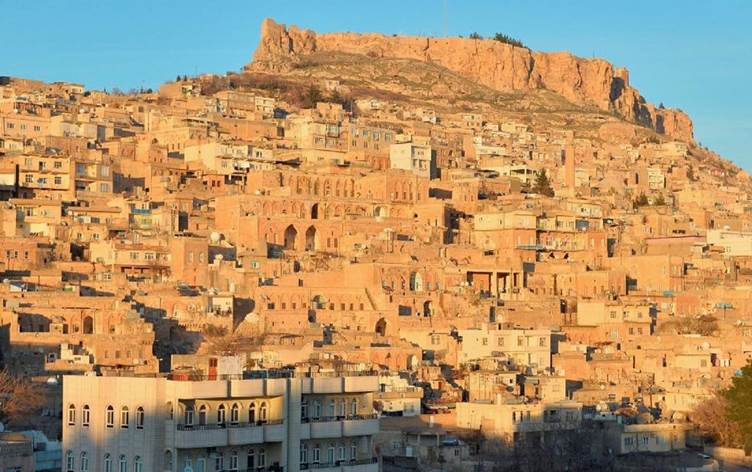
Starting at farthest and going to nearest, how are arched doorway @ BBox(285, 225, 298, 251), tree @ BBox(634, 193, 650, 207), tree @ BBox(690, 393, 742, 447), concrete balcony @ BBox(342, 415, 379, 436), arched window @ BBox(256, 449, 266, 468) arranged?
tree @ BBox(634, 193, 650, 207)
arched doorway @ BBox(285, 225, 298, 251)
tree @ BBox(690, 393, 742, 447)
concrete balcony @ BBox(342, 415, 379, 436)
arched window @ BBox(256, 449, 266, 468)

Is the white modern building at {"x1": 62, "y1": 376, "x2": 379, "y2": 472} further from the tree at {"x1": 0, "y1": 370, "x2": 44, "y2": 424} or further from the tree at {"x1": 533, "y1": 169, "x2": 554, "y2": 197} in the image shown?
the tree at {"x1": 533, "y1": 169, "x2": 554, "y2": 197}

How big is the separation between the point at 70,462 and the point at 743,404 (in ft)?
94.6

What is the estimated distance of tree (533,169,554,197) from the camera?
8656 centimetres

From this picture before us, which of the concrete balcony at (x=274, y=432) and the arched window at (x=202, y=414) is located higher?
the arched window at (x=202, y=414)

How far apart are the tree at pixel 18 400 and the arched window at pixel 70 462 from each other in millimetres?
16288

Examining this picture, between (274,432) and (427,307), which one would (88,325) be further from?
(274,432)

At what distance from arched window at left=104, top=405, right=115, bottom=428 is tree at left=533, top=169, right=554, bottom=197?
61.2 m

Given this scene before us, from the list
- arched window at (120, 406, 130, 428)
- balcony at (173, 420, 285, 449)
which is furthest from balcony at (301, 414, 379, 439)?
arched window at (120, 406, 130, 428)

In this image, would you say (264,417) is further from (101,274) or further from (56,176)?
(56,176)

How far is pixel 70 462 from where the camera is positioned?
85.4 feet

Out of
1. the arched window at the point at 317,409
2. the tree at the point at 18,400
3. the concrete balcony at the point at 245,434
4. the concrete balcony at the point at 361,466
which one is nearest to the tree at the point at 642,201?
the tree at the point at 18,400

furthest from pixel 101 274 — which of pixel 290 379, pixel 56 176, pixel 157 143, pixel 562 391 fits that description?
pixel 290 379

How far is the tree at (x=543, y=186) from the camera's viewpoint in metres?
86.6

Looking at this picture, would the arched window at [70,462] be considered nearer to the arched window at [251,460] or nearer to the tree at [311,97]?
the arched window at [251,460]
